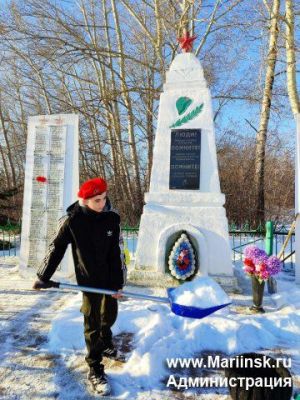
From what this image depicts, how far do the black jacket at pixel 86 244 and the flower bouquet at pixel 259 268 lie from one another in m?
2.18

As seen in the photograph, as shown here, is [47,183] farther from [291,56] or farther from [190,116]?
[291,56]

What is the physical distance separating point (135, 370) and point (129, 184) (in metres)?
12.2

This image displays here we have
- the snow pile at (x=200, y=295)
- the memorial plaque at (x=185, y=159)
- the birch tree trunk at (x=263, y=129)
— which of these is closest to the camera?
the snow pile at (x=200, y=295)

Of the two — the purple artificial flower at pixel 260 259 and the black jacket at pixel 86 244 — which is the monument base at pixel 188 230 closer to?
the purple artificial flower at pixel 260 259

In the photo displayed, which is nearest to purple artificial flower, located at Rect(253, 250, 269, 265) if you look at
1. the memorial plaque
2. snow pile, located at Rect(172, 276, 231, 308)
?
snow pile, located at Rect(172, 276, 231, 308)

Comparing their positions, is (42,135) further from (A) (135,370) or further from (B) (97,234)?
(A) (135,370)

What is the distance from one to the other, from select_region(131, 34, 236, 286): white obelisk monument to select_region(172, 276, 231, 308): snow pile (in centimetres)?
211

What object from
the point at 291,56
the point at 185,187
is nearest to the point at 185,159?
the point at 185,187

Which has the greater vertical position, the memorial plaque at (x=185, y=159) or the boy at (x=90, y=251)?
the memorial plaque at (x=185, y=159)

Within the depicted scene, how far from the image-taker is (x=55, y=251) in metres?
2.62

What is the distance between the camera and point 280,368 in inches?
86.3

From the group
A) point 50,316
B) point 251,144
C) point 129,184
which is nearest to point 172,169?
point 50,316

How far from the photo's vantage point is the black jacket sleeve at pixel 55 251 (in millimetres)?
2572

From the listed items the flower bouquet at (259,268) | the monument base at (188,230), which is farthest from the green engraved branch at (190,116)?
the flower bouquet at (259,268)
